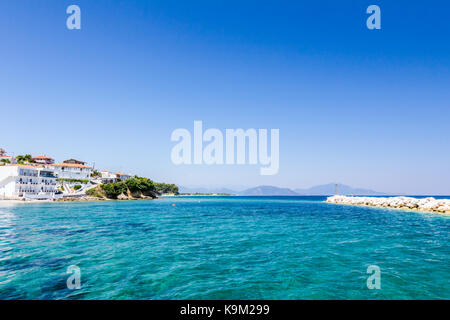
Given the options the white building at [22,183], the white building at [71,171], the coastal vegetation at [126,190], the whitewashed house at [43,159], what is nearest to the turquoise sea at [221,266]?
the white building at [22,183]

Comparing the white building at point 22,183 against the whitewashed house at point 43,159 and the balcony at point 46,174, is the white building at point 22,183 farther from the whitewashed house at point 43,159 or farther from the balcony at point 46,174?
the whitewashed house at point 43,159

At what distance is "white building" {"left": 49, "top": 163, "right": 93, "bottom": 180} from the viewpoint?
10949 centimetres

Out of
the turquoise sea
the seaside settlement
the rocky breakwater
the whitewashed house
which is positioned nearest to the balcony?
the seaside settlement

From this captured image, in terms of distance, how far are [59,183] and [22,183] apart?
2277 cm

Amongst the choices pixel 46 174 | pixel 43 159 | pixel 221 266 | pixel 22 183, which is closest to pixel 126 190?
pixel 46 174

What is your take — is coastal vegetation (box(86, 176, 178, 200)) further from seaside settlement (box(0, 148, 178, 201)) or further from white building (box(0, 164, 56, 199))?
white building (box(0, 164, 56, 199))

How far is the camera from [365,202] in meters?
82.7

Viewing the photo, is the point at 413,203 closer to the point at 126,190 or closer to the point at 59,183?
the point at 126,190

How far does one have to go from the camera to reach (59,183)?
10269 cm

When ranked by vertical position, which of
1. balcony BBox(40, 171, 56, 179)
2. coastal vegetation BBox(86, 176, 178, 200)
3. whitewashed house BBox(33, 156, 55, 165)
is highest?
whitewashed house BBox(33, 156, 55, 165)

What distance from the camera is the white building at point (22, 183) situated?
77312mm

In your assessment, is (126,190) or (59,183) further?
(126,190)
